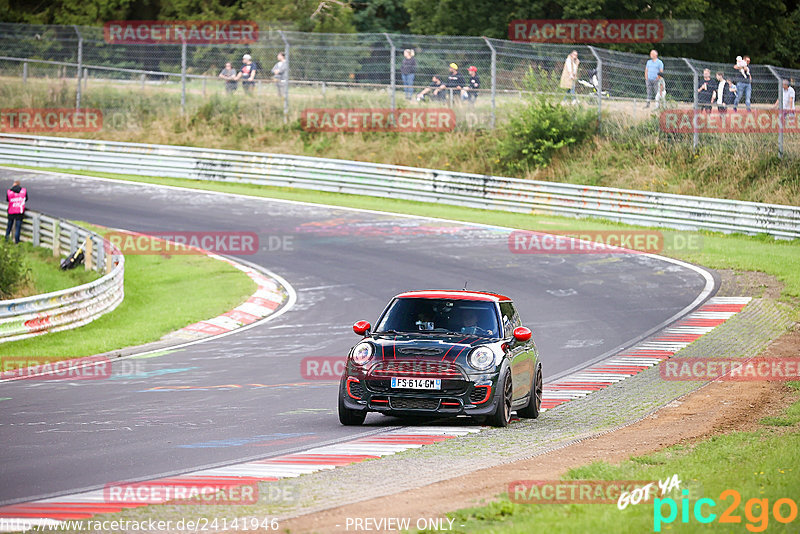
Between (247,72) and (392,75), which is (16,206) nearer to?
(247,72)

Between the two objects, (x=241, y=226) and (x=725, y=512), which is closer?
(x=725, y=512)

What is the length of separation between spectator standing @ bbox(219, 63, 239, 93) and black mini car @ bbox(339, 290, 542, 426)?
29863 mm

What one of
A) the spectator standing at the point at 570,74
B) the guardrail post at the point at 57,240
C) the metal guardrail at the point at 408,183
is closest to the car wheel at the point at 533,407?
the metal guardrail at the point at 408,183

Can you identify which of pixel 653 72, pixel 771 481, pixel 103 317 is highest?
pixel 653 72

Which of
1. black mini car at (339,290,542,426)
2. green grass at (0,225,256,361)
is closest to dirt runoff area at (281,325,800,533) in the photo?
black mini car at (339,290,542,426)

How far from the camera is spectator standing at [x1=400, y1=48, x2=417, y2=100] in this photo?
36.6 meters

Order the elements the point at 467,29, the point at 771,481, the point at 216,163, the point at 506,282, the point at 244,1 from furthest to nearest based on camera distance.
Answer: the point at 244,1, the point at 467,29, the point at 216,163, the point at 506,282, the point at 771,481

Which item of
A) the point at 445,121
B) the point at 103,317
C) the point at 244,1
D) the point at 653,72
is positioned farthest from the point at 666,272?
the point at 244,1

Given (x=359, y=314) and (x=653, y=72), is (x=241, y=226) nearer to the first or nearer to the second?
(x=359, y=314)

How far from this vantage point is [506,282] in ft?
74.6

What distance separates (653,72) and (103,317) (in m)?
18.3

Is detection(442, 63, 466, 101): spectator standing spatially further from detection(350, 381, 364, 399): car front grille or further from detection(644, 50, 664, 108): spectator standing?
detection(350, 381, 364, 399): car front grille

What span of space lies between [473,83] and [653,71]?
650 cm

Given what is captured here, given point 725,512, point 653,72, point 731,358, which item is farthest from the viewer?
point 653,72
